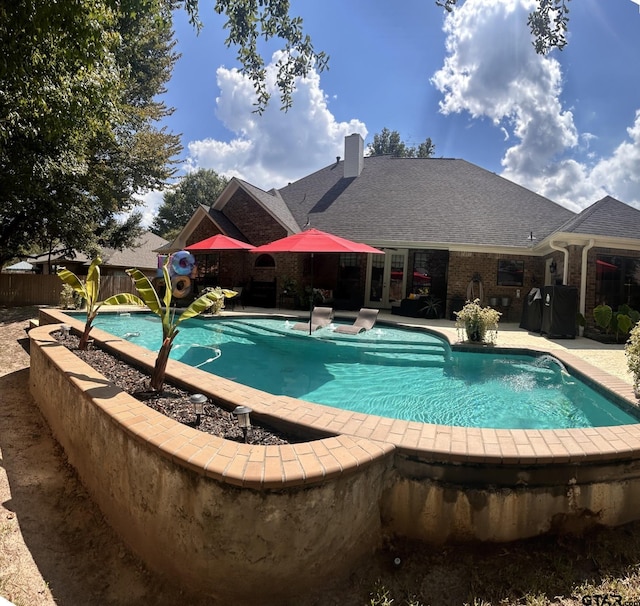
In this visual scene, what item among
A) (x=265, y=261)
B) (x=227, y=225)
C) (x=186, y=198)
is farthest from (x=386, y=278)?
(x=186, y=198)

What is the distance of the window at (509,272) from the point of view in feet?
51.1

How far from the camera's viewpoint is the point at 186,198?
44812mm

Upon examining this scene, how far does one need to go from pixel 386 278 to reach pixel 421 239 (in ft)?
9.81

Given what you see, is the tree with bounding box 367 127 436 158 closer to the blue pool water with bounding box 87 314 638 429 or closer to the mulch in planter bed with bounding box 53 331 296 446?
the blue pool water with bounding box 87 314 638 429

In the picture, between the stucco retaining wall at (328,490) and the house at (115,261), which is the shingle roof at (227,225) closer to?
the house at (115,261)

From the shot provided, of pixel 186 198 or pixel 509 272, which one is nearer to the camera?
pixel 509 272

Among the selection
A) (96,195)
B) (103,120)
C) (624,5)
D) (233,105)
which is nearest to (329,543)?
(624,5)

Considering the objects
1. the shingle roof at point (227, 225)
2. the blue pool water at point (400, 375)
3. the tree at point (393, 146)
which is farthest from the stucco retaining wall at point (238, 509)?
the tree at point (393, 146)

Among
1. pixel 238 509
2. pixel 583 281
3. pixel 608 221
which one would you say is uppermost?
pixel 608 221

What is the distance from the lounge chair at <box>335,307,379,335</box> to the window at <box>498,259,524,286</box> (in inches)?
289

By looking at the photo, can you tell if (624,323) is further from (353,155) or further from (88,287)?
(353,155)

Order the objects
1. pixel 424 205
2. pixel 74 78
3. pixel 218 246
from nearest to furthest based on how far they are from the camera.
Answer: pixel 74 78 < pixel 218 246 < pixel 424 205

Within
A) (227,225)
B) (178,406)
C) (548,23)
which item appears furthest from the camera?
(227,225)

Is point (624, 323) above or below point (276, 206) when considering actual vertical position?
below
